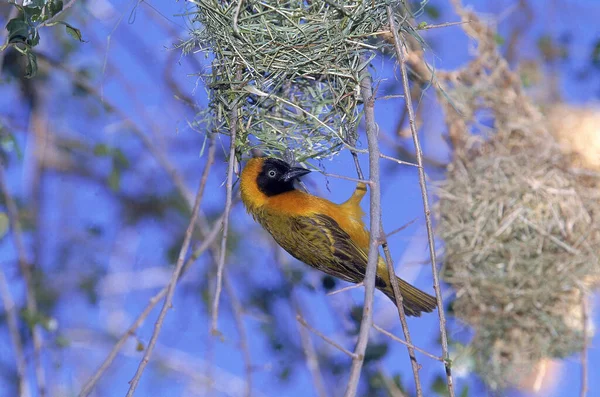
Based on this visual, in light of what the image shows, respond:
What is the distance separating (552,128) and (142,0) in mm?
2301

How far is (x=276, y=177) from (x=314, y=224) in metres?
0.27

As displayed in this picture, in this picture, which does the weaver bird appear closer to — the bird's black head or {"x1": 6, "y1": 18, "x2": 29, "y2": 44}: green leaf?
the bird's black head

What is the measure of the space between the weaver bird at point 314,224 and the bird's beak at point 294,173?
0.02m

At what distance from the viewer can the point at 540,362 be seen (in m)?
3.55

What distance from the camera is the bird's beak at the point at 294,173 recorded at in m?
2.83

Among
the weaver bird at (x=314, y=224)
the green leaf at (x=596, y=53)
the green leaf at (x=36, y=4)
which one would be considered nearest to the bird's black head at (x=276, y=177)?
the weaver bird at (x=314, y=224)

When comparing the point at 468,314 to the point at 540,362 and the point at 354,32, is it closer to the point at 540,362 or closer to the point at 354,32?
the point at 540,362

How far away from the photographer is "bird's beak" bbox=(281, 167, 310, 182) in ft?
9.30

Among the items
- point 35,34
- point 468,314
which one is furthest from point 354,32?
point 468,314

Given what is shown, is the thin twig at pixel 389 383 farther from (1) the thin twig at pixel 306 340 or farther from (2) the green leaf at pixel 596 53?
(2) the green leaf at pixel 596 53

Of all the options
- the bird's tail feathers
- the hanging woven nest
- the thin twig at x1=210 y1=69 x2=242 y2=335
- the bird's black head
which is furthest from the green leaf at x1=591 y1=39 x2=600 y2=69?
the thin twig at x1=210 y1=69 x2=242 y2=335

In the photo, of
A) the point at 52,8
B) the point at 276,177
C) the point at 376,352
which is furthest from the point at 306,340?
the point at 52,8

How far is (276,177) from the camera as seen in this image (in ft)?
10.0

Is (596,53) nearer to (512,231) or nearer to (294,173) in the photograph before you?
(512,231)
